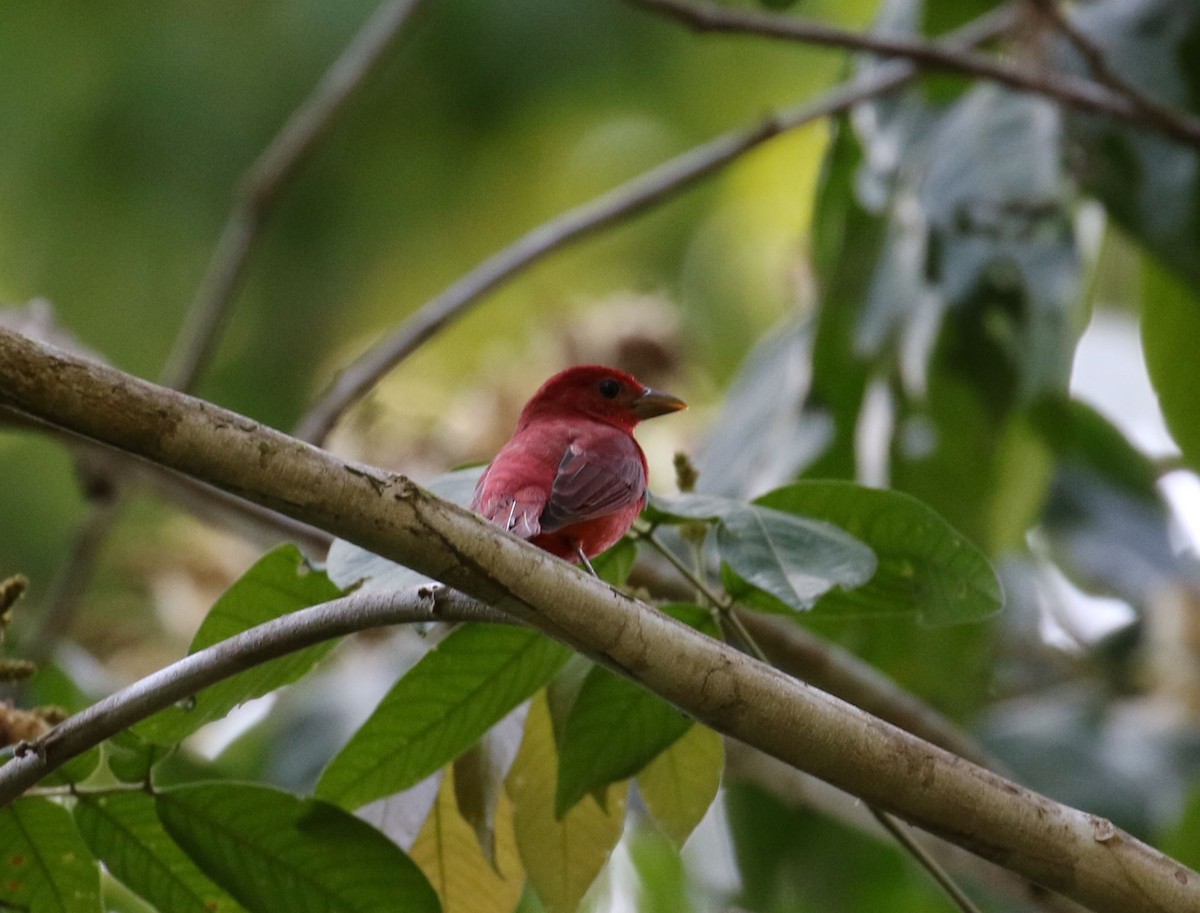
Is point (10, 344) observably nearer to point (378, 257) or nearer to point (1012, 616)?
point (1012, 616)

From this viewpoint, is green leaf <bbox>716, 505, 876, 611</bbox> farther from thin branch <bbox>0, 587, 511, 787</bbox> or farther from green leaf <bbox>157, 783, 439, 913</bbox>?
green leaf <bbox>157, 783, 439, 913</bbox>

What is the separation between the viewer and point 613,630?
1469mm

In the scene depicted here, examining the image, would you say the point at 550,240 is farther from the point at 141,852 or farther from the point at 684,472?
the point at 141,852

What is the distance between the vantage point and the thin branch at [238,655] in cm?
155

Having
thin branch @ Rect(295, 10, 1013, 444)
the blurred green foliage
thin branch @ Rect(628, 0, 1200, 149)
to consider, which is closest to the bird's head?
the blurred green foliage

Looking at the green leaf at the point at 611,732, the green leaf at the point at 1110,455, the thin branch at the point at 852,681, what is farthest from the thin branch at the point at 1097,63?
the green leaf at the point at 611,732

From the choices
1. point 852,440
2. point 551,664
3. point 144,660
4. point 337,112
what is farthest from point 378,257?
point 551,664

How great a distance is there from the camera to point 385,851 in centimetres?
182

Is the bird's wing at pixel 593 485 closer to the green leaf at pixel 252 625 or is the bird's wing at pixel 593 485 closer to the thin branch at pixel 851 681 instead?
the green leaf at pixel 252 625

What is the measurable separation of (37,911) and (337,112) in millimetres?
2506

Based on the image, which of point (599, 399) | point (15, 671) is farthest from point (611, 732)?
point (599, 399)

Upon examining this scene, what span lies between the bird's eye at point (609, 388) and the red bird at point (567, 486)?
14cm

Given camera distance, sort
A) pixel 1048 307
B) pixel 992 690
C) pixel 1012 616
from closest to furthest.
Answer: pixel 1048 307 < pixel 992 690 < pixel 1012 616

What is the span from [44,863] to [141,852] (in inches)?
4.2
